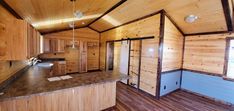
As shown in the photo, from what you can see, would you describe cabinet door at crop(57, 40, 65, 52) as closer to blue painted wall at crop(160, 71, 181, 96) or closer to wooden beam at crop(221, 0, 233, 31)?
blue painted wall at crop(160, 71, 181, 96)

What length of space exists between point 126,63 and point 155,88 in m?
1.66

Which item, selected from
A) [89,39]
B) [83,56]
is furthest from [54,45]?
[89,39]

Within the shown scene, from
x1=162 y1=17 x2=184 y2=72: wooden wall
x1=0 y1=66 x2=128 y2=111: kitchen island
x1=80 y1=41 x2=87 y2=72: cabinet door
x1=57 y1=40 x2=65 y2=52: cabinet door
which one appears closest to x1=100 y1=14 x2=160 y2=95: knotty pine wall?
x1=162 y1=17 x2=184 y2=72: wooden wall

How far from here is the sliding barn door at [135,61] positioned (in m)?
4.37

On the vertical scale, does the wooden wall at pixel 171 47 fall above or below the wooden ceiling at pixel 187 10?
below

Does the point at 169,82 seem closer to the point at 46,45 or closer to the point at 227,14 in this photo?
the point at 227,14

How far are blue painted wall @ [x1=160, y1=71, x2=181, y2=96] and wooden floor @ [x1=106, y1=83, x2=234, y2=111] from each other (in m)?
0.20

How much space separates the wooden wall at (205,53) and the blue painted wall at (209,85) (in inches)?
9.2

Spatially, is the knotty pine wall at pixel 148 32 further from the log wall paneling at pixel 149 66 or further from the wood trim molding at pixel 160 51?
the wood trim molding at pixel 160 51

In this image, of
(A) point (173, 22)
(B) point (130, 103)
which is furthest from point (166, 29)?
(B) point (130, 103)

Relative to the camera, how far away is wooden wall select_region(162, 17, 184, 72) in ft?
12.0

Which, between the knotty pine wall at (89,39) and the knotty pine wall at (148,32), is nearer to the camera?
the knotty pine wall at (148,32)

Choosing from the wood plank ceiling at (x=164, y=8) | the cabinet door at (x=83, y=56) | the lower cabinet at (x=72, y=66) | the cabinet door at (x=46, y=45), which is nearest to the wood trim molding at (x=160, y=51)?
the wood plank ceiling at (x=164, y=8)

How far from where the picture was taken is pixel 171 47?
3.88m
